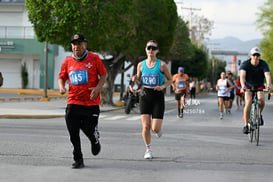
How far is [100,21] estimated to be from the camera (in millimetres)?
25359

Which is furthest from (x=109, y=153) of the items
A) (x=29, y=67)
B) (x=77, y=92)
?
(x=29, y=67)

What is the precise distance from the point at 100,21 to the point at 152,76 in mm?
16417

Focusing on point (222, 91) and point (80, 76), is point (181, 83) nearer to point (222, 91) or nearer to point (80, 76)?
point (222, 91)

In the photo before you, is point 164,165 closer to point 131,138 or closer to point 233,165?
point 233,165

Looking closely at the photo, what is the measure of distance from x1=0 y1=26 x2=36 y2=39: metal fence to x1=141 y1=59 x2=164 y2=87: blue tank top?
46.6 metres

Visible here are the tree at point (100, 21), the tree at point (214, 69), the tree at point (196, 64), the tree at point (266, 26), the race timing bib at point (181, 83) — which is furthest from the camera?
the tree at point (214, 69)

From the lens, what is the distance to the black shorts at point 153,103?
925 centimetres

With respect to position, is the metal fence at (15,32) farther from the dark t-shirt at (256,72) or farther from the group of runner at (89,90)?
the group of runner at (89,90)

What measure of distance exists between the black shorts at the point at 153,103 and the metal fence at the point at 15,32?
46.7 meters

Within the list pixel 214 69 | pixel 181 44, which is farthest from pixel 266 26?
pixel 214 69

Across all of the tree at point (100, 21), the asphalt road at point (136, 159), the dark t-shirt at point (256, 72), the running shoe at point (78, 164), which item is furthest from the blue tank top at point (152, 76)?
the tree at point (100, 21)

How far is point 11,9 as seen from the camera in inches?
2190

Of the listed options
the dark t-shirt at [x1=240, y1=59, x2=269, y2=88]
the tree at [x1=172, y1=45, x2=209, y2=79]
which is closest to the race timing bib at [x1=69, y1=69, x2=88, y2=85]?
the dark t-shirt at [x1=240, y1=59, x2=269, y2=88]

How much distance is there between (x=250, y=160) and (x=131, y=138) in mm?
3917
